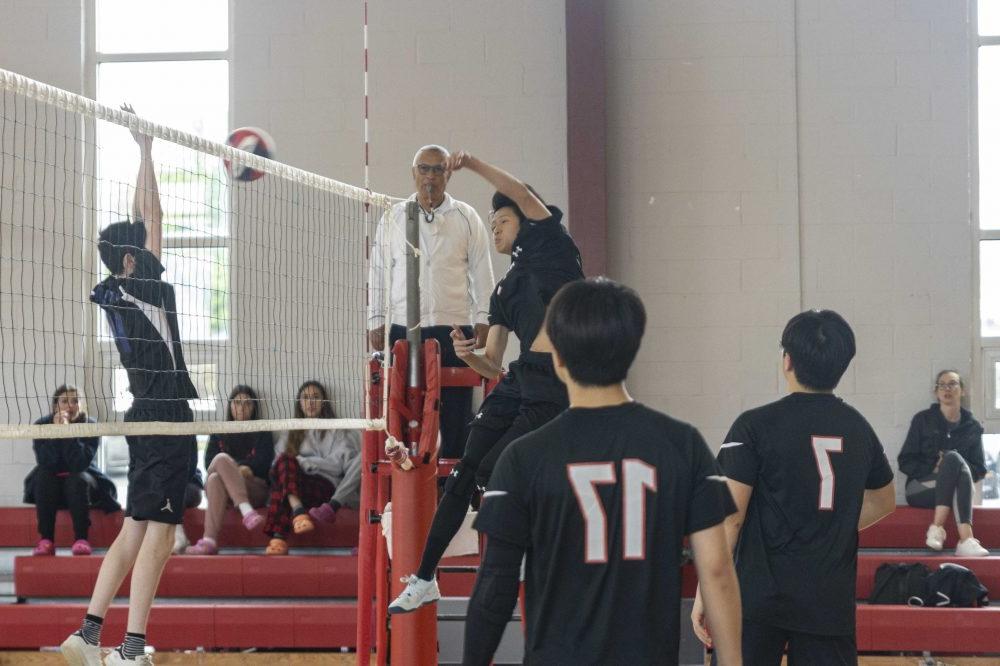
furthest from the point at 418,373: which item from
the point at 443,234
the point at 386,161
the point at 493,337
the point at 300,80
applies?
the point at 300,80

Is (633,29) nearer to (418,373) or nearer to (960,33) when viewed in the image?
(960,33)

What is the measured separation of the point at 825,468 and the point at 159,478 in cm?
254

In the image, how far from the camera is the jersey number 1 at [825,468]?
2.61 meters

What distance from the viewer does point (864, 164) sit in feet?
24.6

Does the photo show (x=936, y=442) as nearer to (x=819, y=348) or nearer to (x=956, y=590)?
(x=956, y=590)

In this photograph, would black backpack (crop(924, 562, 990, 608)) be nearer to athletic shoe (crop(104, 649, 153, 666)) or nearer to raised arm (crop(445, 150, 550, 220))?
raised arm (crop(445, 150, 550, 220))

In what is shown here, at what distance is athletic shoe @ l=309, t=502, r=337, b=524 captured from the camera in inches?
269

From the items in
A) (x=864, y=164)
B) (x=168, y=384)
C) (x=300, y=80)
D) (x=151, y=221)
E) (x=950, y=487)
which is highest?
(x=300, y=80)

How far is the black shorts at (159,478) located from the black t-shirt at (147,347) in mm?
104

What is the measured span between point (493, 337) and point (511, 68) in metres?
4.14

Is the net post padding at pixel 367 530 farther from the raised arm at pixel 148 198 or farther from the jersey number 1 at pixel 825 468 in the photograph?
the jersey number 1 at pixel 825 468

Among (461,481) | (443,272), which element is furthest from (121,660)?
(443,272)

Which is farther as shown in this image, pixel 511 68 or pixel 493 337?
pixel 511 68

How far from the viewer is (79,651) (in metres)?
3.95
